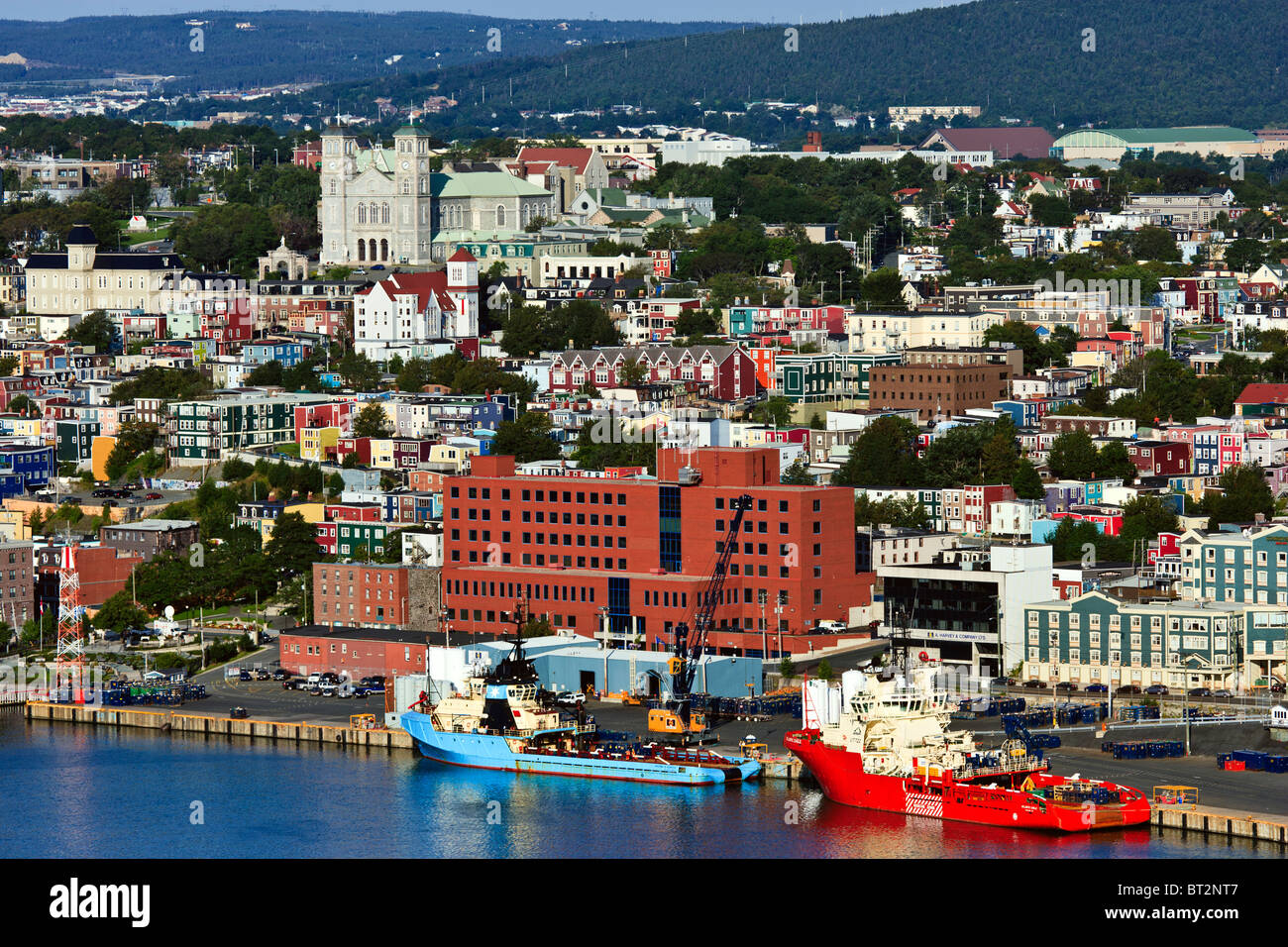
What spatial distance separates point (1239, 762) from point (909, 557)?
465 inches

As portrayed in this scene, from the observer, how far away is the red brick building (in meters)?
39.3

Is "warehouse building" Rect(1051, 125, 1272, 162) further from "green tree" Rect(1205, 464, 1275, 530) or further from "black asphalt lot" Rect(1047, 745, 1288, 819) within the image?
"black asphalt lot" Rect(1047, 745, 1288, 819)

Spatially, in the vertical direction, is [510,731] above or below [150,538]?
below

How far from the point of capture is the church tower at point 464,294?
7225cm

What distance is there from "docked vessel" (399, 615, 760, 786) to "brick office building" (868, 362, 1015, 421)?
25487 mm

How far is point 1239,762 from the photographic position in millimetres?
31938

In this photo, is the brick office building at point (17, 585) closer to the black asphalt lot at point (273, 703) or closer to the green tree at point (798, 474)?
the black asphalt lot at point (273, 703)

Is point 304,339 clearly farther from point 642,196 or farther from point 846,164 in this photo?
point 846,164

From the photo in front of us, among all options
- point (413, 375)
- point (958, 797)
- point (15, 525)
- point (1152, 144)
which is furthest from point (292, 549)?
point (1152, 144)

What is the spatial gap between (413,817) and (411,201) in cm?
5416

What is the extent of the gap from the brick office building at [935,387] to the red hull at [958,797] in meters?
28.1

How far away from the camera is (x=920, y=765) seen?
3147 cm

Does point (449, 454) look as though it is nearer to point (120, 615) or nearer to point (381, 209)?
point (120, 615)

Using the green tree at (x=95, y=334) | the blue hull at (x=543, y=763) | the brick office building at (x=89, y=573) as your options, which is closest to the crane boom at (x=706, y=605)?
the blue hull at (x=543, y=763)
